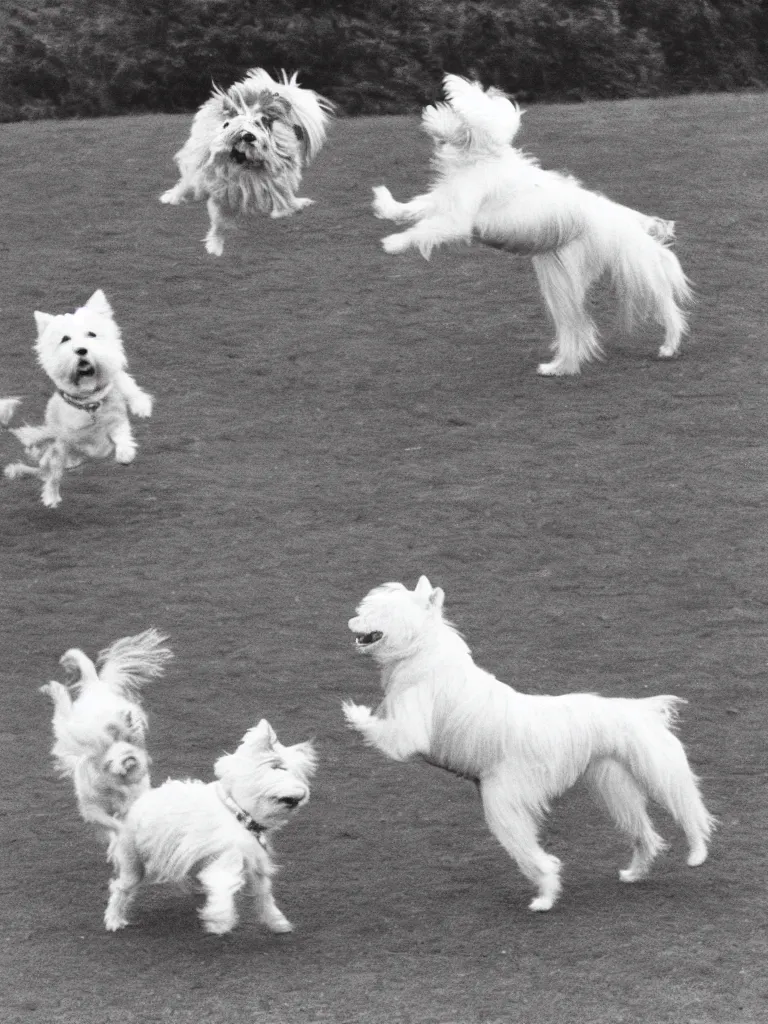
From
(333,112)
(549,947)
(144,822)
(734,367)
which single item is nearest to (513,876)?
(549,947)

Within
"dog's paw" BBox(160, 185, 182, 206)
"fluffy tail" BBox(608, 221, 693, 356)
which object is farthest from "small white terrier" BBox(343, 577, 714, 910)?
"dog's paw" BBox(160, 185, 182, 206)

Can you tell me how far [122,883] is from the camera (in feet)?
25.0

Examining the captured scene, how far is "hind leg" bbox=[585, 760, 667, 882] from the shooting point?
7.74 metres

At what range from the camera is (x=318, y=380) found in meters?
13.4

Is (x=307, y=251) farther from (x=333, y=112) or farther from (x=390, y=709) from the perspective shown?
(x=390, y=709)

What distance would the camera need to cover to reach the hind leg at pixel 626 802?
7.74m

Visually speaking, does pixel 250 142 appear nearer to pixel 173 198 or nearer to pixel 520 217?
pixel 173 198

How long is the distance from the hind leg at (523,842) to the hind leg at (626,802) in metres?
0.30

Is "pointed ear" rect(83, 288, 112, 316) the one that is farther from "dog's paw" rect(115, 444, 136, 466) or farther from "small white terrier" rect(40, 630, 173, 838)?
"small white terrier" rect(40, 630, 173, 838)

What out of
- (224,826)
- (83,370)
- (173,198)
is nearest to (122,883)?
(224,826)

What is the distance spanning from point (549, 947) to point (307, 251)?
29.5 feet

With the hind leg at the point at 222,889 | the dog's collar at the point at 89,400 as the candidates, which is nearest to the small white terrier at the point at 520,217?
the dog's collar at the point at 89,400

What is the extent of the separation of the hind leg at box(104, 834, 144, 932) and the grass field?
0.07 meters

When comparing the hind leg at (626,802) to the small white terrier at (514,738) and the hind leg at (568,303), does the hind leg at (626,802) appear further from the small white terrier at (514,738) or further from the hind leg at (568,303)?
the hind leg at (568,303)
